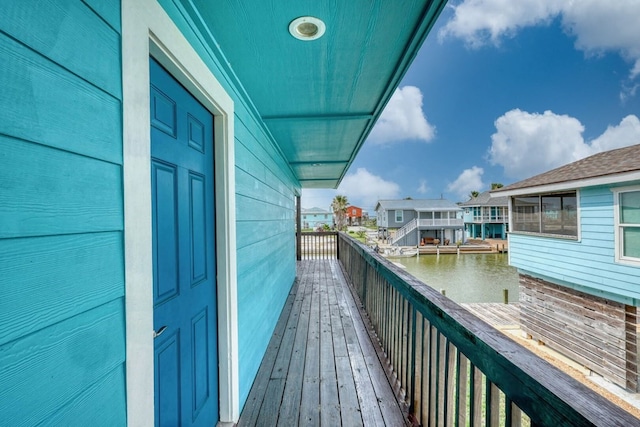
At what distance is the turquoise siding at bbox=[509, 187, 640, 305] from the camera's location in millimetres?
4973

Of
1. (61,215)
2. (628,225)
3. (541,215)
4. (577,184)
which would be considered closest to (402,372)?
(61,215)

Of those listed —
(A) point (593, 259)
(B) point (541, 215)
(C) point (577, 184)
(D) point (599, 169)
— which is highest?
(D) point (599, 169)

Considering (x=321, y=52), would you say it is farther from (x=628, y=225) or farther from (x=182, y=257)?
(x=628, y=225)

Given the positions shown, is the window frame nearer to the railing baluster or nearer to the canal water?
the canal water

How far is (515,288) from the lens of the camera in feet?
40.3

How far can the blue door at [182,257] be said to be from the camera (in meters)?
1.16

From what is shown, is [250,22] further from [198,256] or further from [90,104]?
[198,256]

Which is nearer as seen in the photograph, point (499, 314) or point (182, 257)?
point (182, 257)

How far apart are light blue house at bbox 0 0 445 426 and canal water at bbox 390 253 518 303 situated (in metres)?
10.6

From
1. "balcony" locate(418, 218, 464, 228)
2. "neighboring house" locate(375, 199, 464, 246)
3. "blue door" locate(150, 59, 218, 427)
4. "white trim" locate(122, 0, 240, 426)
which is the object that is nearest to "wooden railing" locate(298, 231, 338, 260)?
"blue door" locate(150, 59, 218, 427)

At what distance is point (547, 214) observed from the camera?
22.9ft

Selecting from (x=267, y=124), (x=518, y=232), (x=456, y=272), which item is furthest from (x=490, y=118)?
(x=267, y=124)

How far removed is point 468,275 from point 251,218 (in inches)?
592

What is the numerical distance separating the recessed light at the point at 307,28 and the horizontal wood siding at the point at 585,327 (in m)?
7.24
